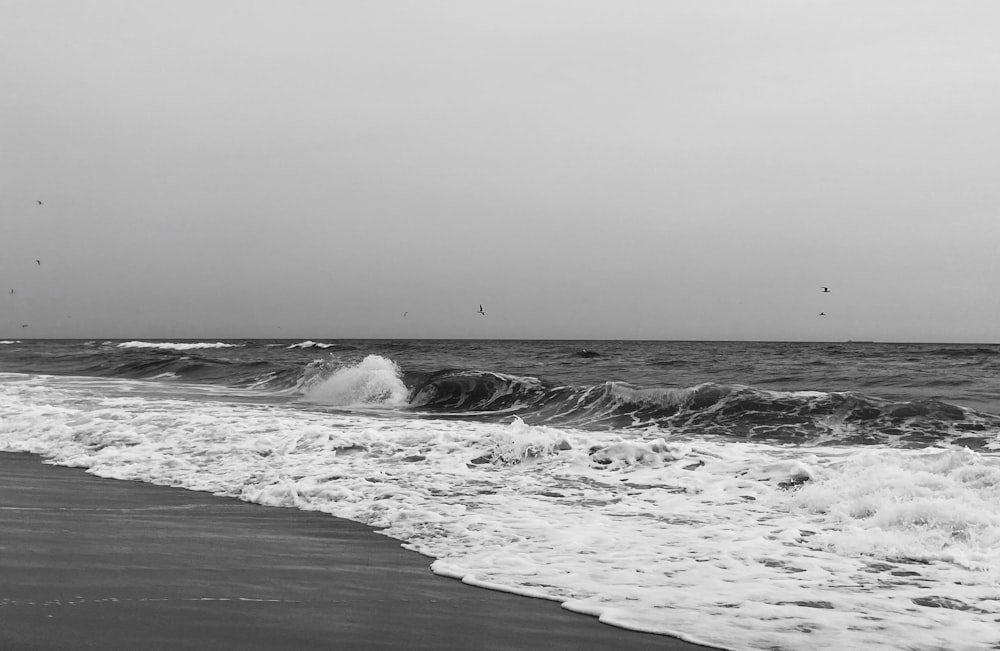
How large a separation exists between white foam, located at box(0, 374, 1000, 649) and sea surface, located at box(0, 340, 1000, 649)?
20 mm

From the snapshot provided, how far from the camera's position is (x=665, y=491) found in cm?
680

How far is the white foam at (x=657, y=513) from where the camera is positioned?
12.5ft

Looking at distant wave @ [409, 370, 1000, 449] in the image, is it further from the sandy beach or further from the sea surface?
the sandy beach

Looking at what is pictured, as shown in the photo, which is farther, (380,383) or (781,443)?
(380,383)

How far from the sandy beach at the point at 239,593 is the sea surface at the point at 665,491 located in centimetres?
28

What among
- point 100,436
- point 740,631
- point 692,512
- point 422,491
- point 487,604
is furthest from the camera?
point 100,436

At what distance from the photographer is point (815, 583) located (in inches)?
167

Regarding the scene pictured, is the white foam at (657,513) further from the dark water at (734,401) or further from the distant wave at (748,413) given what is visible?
the dark water at (734,401)

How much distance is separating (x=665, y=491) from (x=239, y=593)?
4.09 metres

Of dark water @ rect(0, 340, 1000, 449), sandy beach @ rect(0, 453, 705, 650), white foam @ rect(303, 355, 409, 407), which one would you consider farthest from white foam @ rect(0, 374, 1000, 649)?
white foam @ rect(303, 355, 409, 407)

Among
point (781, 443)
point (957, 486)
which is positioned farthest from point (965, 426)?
point (957, 486)

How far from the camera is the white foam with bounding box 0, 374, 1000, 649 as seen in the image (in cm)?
382

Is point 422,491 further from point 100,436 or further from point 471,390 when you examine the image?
point 471,390

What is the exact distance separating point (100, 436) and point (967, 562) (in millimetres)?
9662
